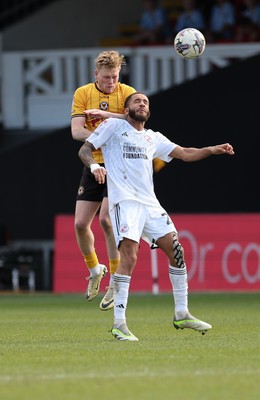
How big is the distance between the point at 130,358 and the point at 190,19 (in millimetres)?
15595

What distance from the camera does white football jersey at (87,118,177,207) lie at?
1116 centimetres

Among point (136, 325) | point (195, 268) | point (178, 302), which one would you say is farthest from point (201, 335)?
point (195, 268)

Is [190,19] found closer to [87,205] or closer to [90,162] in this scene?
[87,205]

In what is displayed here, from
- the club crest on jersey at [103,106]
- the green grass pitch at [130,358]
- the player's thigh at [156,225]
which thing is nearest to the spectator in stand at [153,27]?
the green grass pitch at [130,358]

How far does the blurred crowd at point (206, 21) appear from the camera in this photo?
24469 millimetres

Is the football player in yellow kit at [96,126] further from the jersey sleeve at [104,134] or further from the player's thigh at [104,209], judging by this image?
the jersey sleeve at [104,134]

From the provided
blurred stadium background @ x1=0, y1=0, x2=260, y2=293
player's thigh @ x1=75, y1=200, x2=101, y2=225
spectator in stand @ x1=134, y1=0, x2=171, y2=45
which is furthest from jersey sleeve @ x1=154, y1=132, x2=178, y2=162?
spectator in stand @ x1=134, y1=0, x2=171, y2=45

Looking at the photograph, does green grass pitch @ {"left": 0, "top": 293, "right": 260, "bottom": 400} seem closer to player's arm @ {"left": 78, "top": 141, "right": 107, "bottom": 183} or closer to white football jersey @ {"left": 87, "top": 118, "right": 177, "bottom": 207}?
white football jersey @ {"left": 87, "top": 118, "right": 177, "bottom": 207}

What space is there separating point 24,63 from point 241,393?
60.0ft

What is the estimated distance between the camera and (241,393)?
7.66m

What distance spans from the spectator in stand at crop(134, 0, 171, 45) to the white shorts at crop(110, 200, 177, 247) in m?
14.4

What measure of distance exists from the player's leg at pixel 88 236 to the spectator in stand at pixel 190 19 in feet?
37.7

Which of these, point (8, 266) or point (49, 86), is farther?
point (49, 86)

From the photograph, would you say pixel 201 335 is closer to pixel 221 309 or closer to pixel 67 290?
pixel 221 309
